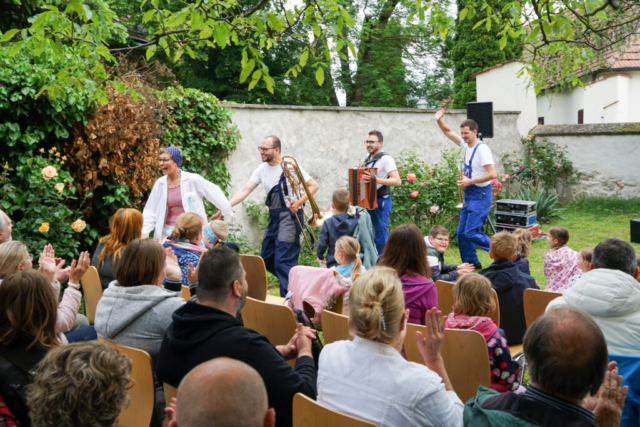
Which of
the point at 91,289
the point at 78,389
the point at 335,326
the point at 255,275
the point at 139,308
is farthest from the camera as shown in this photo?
the point at 255,275

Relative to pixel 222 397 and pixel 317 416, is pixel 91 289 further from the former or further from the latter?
pixel 222 397

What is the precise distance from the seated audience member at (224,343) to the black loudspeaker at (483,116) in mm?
7997

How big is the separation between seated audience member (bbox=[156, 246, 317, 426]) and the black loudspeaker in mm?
7997

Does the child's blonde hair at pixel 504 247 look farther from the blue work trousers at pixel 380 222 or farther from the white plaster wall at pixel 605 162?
the white plaster wall at pixel 605 162

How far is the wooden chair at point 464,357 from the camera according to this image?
2.80 metres

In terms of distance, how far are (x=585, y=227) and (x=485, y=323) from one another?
8140 millimetres

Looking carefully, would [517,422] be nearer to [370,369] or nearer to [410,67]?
[370,369]

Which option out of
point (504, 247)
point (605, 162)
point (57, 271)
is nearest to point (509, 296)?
point (504, 247)

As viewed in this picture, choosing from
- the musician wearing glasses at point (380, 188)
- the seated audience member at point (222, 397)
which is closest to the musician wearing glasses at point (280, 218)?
the musician wearing glasses at point (380, 188)

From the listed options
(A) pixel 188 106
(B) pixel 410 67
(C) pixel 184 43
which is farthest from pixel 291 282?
(B) pixel 410 67

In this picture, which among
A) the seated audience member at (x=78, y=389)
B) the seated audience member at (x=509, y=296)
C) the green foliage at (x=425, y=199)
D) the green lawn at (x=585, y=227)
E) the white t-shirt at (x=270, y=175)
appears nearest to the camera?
the seated audience member at (x=78, y=389)

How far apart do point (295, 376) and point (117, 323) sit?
1065mm

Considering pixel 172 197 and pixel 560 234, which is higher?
pixel 172 197

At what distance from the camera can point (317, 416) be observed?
79.7 inches
